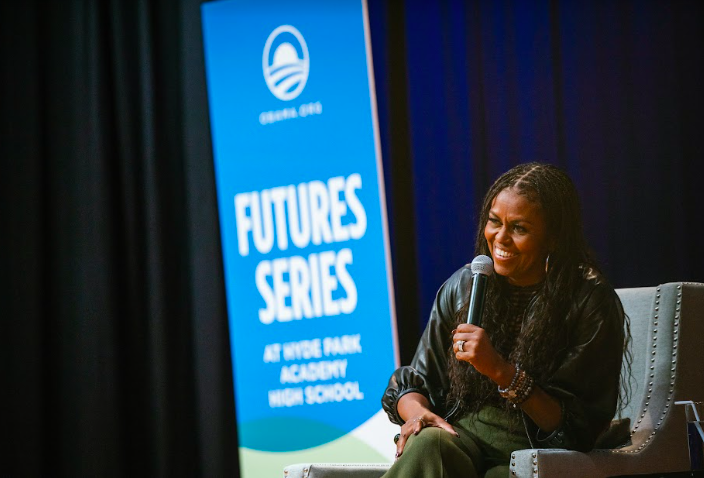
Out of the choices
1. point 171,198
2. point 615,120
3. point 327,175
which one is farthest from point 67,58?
point 615,120

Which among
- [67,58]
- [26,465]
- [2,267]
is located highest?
[67,58]

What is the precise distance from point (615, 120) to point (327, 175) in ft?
4.08

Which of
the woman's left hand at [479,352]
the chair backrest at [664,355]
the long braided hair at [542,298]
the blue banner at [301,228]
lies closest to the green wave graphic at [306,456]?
the blue banner at [301,228]

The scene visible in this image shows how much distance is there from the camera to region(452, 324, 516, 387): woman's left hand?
1.72m

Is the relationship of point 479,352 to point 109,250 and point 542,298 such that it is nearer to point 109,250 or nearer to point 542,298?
point 542,298

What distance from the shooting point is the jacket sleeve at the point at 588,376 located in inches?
72.5

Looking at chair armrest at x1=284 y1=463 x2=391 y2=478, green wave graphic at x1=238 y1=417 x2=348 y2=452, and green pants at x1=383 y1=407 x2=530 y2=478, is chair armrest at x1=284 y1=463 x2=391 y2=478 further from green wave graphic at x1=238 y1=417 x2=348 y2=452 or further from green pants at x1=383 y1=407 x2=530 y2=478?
green wave graphic at x1=238 y1=417 x2=348 y2=452

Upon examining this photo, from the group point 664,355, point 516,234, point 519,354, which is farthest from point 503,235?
point 664,355

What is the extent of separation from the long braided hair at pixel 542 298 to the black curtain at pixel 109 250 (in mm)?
2069

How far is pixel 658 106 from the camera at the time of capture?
3.22m

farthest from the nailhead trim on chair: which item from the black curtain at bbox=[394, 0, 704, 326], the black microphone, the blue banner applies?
the blue banner

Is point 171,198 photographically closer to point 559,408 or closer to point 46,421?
point 46,421

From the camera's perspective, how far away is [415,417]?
1.90m

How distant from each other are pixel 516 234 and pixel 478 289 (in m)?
0.24
